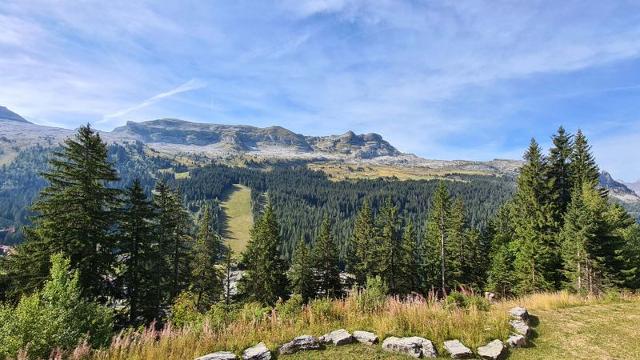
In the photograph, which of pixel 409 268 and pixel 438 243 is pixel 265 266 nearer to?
pixel 409 268

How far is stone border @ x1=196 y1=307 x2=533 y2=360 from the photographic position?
352 inches

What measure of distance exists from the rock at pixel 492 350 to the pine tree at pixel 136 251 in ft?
96.6

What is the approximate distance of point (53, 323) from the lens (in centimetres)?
890

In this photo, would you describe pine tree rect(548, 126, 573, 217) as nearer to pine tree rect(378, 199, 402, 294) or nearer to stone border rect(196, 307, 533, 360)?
pine tree rect(378, 199, 402, 294)

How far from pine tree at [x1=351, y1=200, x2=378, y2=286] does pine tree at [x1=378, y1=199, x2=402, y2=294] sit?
1.74m

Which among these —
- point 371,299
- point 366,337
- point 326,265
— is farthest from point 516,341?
point 326,265

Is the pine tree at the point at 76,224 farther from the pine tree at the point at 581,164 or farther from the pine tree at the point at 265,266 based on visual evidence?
the pine tree at the point at 581,164

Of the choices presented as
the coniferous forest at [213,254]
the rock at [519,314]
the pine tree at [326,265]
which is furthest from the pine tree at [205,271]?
the rock at [519,314]

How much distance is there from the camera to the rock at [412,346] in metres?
9.19

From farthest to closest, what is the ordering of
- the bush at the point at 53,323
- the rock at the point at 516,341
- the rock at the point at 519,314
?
the rock at the point at 519,314 → the rock at the point at 516,341 → the bush at the point at 53,323

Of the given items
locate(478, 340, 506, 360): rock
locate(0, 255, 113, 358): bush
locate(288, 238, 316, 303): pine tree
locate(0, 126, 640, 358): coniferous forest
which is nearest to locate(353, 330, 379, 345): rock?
locate(478, 340, 506, 360): rock

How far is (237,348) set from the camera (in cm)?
933

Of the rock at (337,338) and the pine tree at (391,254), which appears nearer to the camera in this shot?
the rock at (337,338)

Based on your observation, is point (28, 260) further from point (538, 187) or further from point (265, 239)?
point (538, 187)
